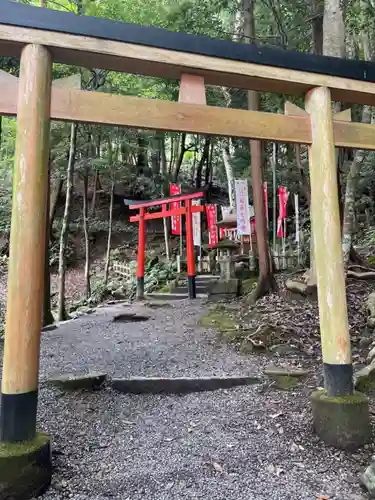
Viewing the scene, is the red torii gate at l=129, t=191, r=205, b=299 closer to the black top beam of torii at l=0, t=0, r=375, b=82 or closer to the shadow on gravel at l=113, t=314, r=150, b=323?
the shadow on gravel at l=113, t=314, r=150, b=323

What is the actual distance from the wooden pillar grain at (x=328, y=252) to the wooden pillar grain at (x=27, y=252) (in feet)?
7.01

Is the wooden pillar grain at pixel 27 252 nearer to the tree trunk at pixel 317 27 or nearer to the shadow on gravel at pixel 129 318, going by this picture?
the shadow on gravel at pixel 129 318

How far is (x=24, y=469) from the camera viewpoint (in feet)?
7.32

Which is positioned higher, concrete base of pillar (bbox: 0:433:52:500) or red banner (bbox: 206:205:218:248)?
red banner (bbox: 206:205:218:248)

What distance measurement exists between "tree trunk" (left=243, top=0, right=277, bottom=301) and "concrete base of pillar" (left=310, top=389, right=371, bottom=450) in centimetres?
516

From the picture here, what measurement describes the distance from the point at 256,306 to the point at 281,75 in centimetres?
507

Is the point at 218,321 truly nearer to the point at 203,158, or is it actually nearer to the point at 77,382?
the point at 77,382

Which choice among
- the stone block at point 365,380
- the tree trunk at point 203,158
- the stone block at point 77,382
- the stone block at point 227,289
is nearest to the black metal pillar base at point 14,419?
the stone block at point 77,382

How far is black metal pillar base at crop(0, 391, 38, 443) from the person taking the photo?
232 centimetres

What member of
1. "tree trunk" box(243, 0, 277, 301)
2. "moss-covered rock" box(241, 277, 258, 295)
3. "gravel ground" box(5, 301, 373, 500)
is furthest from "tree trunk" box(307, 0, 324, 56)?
"gravel ground" box(5, 301, 373, 500)

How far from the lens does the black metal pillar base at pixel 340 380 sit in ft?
9.76

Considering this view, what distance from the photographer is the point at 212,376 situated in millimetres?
4320

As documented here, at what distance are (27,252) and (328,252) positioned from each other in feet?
7.42

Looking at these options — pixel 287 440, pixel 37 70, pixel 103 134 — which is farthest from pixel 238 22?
pixel 287 440
